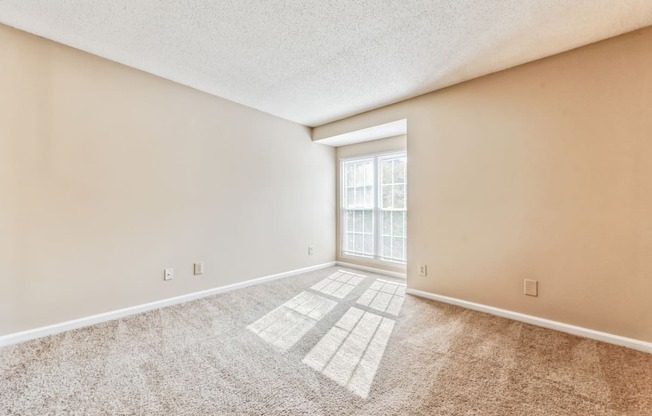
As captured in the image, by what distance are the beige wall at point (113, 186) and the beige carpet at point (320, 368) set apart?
1.46ft

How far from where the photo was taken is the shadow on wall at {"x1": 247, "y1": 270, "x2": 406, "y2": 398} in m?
1.80

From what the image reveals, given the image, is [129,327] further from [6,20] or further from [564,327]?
[564,327]

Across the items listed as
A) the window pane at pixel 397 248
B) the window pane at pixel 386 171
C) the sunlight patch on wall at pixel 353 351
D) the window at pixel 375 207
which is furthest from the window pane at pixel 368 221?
the sunlight patch on wall at pixel 353 351

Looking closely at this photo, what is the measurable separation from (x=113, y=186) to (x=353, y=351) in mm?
2594

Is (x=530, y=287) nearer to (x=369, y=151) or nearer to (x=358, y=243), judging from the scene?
(x=358, y=243)

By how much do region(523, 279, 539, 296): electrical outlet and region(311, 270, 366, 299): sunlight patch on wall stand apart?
181 cm

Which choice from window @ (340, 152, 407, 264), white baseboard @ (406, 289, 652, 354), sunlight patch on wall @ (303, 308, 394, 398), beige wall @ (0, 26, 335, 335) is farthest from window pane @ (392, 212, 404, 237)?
beige wall @ (0, 26, 335, 335)

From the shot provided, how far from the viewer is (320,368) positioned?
5.96 feet

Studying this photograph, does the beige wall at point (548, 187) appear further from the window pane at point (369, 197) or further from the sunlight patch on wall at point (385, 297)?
→ the window pane at point (369, 197)

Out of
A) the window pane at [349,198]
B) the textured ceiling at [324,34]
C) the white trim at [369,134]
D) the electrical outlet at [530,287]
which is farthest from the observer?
the window pane at [349,198]

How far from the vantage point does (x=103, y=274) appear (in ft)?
8.19

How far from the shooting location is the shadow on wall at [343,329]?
180 centimetres

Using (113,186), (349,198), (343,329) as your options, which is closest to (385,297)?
(343,329)

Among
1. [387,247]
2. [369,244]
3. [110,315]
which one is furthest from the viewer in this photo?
[369,244]
